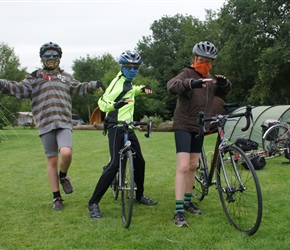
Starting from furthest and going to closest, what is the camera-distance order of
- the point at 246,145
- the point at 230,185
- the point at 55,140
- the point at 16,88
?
the point at 246,145 → the point at 55,140 → the point at 16,88 → the point at 230,185

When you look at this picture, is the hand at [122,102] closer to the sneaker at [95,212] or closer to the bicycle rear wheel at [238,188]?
the bicycle rear wheel at [238,188]

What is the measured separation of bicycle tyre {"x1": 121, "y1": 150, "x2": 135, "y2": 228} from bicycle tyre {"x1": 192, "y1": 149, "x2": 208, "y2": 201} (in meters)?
1.07

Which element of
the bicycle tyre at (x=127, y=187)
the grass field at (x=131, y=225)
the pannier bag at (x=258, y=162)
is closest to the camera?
the grass field at (x=131, y=225)

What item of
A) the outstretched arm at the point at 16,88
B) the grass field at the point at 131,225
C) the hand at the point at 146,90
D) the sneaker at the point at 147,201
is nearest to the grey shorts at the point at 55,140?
the outstretched arm at the point at 16,88

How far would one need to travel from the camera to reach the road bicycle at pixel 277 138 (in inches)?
349

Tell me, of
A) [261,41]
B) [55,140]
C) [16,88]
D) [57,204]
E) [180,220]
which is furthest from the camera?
[261,41]

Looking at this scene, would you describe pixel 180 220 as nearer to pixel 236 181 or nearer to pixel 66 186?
pixel 236 181

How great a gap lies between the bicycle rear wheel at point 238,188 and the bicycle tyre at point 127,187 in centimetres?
97

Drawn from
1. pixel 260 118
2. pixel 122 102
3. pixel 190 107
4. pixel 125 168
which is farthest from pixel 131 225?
pixel 260 118

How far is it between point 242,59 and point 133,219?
28.1 metres

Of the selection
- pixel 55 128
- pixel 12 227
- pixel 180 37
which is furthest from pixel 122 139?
pixel 180 37

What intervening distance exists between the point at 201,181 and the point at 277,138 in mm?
4704

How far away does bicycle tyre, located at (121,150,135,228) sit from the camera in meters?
4.14

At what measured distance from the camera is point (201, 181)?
5129mm
